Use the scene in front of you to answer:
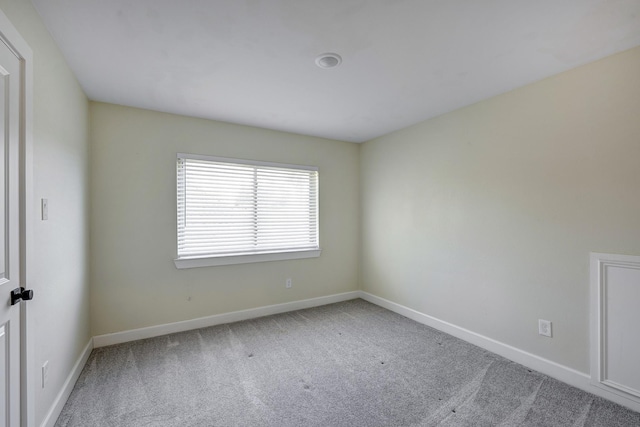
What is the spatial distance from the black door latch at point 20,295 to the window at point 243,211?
5.68ft

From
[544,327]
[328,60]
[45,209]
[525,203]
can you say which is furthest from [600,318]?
[45,209]

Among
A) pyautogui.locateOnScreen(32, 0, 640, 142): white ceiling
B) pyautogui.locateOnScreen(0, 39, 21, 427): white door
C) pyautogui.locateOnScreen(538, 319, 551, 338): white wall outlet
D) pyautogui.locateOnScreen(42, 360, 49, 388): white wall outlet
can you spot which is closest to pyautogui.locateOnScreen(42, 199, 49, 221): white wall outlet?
pyautogui.locateOnScreen(0, 39, 21, 427): white door

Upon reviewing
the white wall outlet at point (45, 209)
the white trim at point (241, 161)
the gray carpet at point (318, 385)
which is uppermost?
the white trim at point (241, 161)

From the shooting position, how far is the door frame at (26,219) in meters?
1.38

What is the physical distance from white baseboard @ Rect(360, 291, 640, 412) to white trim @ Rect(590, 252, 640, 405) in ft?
0.15

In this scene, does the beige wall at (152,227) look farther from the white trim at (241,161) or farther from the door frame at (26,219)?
the door frame at (26,219)

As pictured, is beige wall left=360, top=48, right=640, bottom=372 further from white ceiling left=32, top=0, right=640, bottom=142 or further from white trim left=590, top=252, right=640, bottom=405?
white ceiling left=32, top=0, right=640, bottom=142

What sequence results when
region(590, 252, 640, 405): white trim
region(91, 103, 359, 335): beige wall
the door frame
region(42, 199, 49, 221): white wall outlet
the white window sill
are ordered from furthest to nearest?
the white window sill, region(91, 103, 359, 335): beige wall, region(590, 252, 640, 405): white trim, region(42, 199, 49, 221): white wall outlet, the door frame

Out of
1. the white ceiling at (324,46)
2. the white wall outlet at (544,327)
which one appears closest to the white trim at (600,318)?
the white wall outlet at (544,327)

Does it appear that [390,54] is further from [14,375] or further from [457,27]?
[14,375]

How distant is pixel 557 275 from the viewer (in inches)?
89.3

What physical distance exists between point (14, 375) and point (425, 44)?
2.87 meters

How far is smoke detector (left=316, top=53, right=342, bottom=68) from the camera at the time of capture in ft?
6.55

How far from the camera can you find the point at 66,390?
78.1 inches
